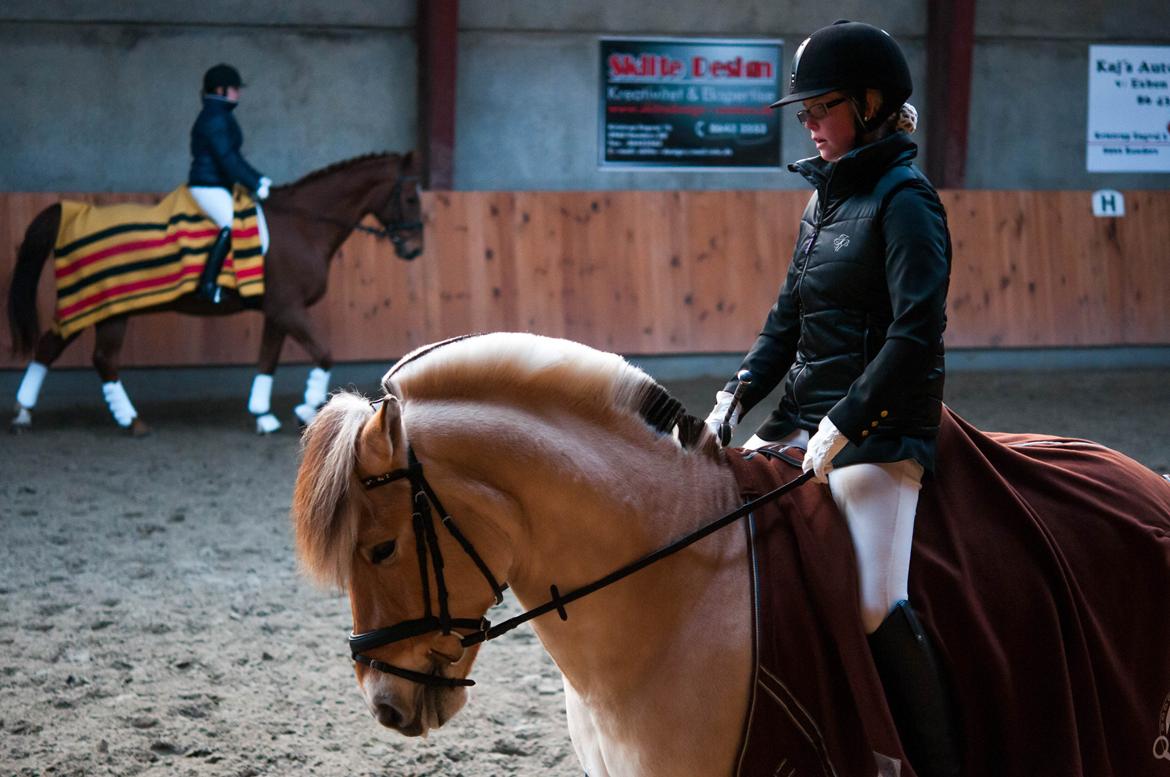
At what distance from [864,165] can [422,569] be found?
0.99 metres

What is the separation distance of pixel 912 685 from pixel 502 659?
2.27 metres

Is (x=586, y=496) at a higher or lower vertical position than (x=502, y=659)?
higher

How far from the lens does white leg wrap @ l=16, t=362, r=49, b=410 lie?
7.52 meters

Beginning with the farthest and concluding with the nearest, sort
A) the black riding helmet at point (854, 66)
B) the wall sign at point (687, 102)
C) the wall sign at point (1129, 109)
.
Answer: the wall sign at point (1129, 109)
the wall sign at point (687, 102)
the black riding helmet at point (854, 66)

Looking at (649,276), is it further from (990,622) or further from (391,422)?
(391,422)

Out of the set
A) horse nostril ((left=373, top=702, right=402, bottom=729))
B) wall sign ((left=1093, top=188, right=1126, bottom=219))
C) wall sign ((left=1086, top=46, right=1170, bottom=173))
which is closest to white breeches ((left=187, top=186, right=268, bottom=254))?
horse nostril ((left=373, top=702, right=402, bottom=729))

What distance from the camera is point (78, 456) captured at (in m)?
6.77

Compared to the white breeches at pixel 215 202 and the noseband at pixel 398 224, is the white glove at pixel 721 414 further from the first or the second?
the noseband at pixel 398 224

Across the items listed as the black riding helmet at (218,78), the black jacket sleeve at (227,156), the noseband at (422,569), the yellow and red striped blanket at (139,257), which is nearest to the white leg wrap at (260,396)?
the yellow and red striped blanket at (139,257)

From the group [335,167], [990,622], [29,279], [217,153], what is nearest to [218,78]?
[217,153]

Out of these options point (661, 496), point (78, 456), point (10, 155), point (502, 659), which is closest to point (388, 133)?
point (10, 155)

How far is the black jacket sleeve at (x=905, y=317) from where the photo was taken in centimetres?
178

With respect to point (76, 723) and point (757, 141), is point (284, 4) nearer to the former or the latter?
point (757, 141)

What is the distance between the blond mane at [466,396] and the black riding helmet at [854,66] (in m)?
0.55
